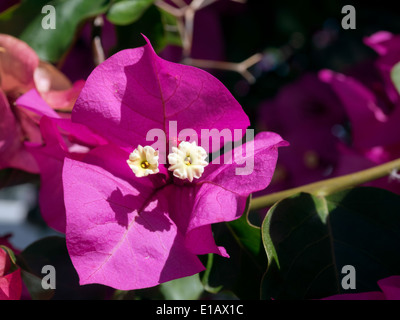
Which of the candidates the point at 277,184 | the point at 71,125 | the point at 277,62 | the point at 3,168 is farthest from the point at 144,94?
the point at 277,62

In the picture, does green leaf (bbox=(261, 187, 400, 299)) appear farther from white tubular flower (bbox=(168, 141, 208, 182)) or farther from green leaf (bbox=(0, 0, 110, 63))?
green leaf (bbox=(0, 0, 110, 63))

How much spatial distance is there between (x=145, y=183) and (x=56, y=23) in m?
0.22

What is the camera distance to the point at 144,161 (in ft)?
1.33

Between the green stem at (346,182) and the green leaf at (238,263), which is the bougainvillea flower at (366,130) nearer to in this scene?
the green stem at (346,182)

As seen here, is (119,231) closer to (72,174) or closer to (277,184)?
(72,174)

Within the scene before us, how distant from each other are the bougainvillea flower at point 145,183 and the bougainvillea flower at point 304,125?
48 centimetres

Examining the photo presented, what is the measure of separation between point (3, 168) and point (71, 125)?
0.14 m

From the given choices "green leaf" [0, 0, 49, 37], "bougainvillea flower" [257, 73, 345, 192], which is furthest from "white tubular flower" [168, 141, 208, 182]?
"bougainvillea flower" [257, 73, 345, 192]

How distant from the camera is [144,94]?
397 mm

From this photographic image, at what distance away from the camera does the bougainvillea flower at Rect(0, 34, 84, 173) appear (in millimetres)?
463

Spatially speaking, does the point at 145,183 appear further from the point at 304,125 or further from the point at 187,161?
the point at 304,125

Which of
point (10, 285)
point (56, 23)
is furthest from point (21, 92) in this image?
point (10, 285)

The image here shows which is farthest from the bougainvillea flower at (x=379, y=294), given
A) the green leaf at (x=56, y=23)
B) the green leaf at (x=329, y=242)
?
the green leaf at (x=56, y=23)

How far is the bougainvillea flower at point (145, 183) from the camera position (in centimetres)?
37
